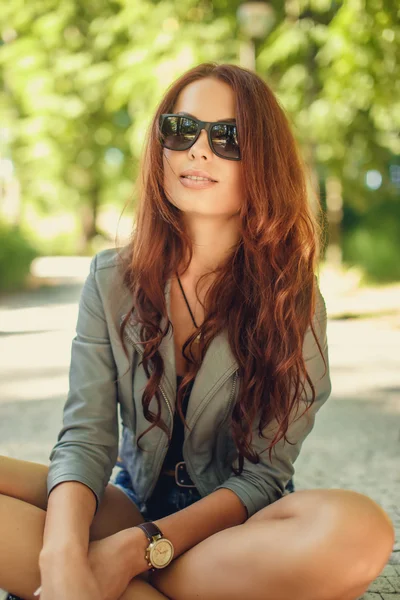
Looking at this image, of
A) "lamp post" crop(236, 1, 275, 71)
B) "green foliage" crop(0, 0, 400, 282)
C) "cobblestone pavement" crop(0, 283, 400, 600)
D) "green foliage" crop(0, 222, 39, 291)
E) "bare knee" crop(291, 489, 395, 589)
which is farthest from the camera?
"green foliage" crop(0, 222, 39, 291)

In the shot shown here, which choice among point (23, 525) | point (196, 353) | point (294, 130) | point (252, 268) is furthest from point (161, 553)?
point (294, 130)

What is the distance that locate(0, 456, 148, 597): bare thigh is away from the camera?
6.59 ft

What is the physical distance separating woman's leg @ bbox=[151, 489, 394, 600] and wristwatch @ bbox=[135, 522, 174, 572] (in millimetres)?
39

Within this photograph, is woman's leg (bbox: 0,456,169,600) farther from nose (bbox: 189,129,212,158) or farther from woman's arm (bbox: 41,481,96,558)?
nose (bbox: 189,129,212,158)

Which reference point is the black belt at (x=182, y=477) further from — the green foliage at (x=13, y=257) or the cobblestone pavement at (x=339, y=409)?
the green foliage at (x=13, y=257)

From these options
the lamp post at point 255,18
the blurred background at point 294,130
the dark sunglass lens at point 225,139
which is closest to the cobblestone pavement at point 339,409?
the blurred background at point 294,130

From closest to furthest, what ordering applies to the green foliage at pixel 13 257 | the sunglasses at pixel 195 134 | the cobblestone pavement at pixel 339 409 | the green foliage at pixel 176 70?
the sunglasses at pixel 195 134 < the cobblestone pavement at pixel 339 409 < the green foliage at pixel 176 70 < the green foliage at pixel 13 257

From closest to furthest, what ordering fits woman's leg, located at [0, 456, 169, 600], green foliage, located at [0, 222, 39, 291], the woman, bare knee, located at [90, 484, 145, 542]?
woman's leg, located at [0, 456, 169, 600]
the woman
bare knee, located at [90, 484, 145, 542]
green foliage, located at [0, 222, 39, 291]

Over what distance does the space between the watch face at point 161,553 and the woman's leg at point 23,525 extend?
7 centimetres

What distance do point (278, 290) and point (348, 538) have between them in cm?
86

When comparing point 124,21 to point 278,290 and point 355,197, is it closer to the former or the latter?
point 355,197

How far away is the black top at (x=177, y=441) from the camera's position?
2406 mm

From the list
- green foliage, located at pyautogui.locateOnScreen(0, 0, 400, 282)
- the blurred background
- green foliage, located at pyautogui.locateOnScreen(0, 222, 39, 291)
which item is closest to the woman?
the blurred background

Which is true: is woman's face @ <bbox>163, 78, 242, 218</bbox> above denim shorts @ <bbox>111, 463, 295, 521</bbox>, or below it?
above
